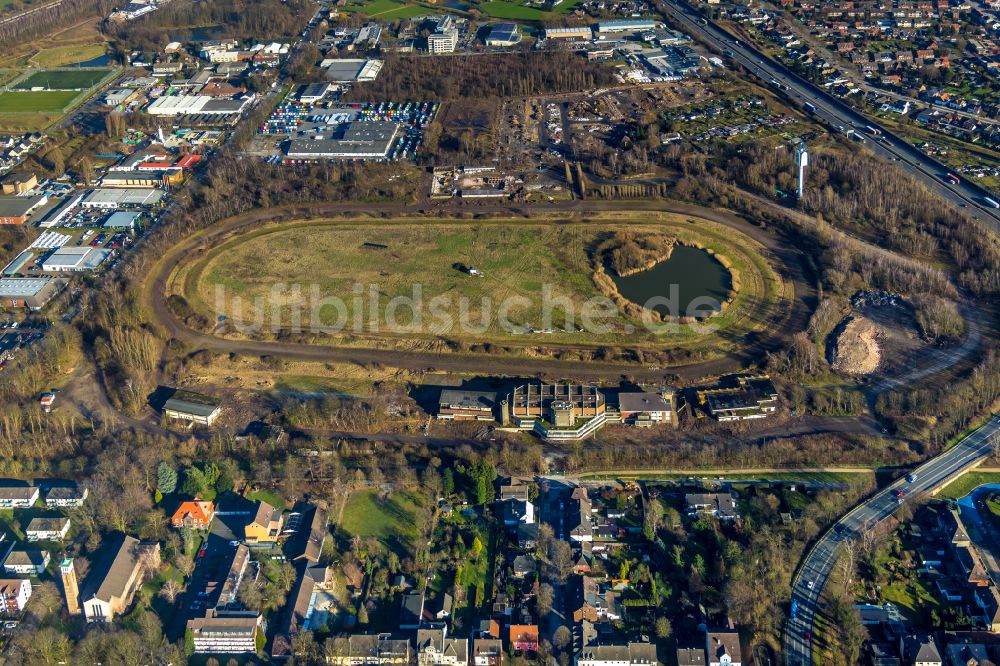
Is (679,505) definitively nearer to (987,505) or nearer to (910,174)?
(987,505)

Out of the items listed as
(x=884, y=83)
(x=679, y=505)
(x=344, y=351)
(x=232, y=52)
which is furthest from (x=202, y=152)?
(x=884, y=83)

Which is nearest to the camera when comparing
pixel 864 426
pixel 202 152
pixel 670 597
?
pixel 670 597

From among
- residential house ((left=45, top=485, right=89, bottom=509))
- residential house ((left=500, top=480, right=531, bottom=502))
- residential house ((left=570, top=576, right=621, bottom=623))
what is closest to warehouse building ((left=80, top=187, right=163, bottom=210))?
residential house ((left=45, top=485, right=89, bottom=509))

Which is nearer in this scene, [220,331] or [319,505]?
[319,505]

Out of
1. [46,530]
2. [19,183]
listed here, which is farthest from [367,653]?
[19,183]

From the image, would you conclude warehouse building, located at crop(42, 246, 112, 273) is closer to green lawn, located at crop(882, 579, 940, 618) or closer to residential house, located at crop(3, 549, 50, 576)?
residential house, located at crop(3, 549, 50, 576)

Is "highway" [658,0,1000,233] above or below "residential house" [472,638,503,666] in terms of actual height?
above
